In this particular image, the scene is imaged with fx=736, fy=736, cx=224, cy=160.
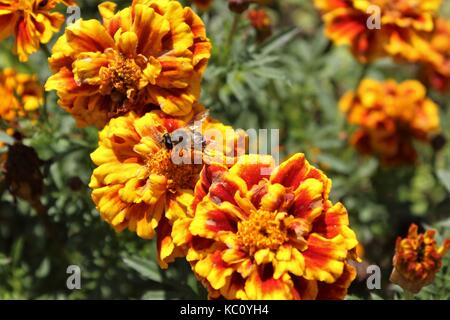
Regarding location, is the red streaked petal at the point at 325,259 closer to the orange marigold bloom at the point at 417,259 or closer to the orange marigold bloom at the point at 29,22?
the orange marigold bloom at the point at 417,259

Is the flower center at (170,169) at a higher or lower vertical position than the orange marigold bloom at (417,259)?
higher

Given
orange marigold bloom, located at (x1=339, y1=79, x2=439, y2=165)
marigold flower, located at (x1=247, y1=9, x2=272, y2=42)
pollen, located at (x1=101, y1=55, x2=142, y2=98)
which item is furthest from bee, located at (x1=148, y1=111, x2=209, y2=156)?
orange marigold bloom, located at (x1=339, y1=79, x2=439, y2=165)

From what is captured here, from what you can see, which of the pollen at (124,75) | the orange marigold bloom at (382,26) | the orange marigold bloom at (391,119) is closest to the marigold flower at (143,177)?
the pollen at (124,75)

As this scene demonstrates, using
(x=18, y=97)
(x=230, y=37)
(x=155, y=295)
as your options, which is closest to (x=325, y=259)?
(x=155, y=295)

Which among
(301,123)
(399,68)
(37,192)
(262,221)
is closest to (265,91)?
(301,123)

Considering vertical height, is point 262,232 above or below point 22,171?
below

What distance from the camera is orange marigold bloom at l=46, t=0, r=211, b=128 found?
7.81ft

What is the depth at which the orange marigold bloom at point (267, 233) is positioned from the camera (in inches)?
82.8

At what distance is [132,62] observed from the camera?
243 centimetres

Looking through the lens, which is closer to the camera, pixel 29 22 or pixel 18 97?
pixel 29 22

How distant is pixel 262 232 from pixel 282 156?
4.55 feet

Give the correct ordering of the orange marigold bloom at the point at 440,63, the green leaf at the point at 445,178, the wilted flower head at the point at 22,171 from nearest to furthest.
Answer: the wilted flower head at the point at 22,171 → the green leaf at the point at 445,178 → the orange marigold bloom at the point at 440,63

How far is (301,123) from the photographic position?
12.7ft

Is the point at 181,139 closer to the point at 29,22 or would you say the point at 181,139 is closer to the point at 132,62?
the point at 132,62
